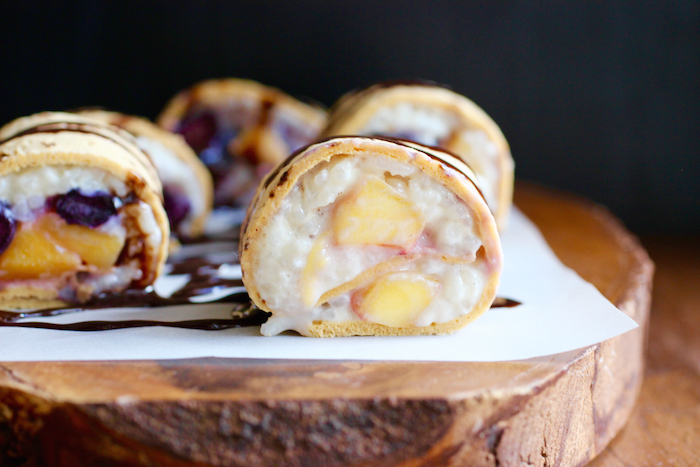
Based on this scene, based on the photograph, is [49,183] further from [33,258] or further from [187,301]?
[187,301]

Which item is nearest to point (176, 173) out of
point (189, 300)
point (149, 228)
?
point (149, 228)

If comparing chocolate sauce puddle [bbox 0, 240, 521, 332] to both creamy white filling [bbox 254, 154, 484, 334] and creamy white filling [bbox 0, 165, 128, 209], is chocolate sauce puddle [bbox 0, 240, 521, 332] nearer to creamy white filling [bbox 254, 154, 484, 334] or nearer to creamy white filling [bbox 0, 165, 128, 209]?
creamy white filling [bbox 254, 154, 484, 334]

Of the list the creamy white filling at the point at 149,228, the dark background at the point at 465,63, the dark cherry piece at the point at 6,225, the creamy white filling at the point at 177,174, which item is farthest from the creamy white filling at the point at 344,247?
the dark background at the point at 465,63

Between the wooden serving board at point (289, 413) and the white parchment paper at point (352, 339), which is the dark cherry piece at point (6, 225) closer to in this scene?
the white parchment paper at point (352, 339)

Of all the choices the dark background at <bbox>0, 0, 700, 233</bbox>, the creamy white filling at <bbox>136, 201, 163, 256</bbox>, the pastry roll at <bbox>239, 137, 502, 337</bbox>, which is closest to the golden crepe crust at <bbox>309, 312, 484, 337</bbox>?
the pastry roll at <bbox>239, 137, 502, 337</bbox>

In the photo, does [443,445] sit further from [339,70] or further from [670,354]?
[339,70]

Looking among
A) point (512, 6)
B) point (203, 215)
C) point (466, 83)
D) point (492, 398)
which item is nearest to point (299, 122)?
point (203, 215)
